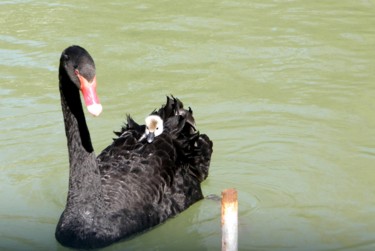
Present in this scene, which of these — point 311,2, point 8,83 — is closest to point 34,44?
point 8,83

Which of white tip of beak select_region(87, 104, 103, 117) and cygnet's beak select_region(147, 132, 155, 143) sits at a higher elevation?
white tip of beak select_region(87, 104, 103, 117)

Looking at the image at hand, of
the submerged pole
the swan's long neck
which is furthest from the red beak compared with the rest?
the submerged pole

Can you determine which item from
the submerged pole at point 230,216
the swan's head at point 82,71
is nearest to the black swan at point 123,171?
the swan's head at point 82,71

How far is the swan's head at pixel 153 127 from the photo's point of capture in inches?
244

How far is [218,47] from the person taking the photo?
9.35 metres

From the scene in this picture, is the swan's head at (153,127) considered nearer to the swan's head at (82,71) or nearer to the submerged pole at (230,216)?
the swan's head at (82,71)

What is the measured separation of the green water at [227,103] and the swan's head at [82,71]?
45.2 inches

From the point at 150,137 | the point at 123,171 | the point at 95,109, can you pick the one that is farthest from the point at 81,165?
the point at 95,109

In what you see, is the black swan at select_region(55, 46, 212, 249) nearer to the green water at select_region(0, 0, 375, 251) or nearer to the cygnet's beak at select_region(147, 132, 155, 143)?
the cygnet's beak at select_region(147, 132, 155, 143)

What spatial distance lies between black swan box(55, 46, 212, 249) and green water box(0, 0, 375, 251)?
0.14 meters

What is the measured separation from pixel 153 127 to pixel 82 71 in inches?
50.8

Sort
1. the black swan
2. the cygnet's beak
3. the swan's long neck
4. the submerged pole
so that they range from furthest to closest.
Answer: the cygnet's beak
the swan's long neck
the black swan
the submerged pole

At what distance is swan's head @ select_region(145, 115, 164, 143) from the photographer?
6195mm

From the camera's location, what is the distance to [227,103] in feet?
26.1
